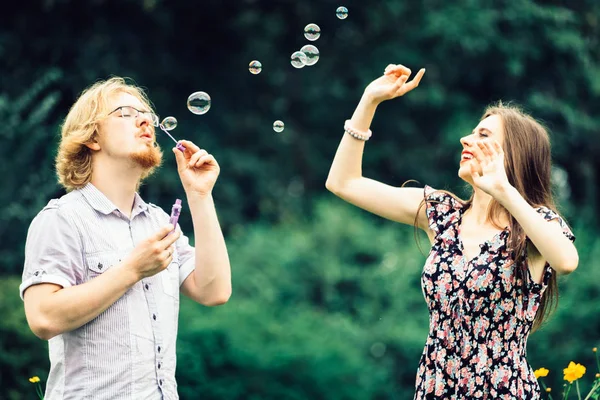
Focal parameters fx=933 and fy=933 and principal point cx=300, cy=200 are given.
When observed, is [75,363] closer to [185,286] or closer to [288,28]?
[185,286]

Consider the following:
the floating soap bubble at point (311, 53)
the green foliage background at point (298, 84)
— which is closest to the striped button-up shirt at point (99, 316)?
the floating soap bubble at point (311, 53)

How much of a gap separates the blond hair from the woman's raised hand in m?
0.77

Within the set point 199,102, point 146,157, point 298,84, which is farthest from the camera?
point 298,84

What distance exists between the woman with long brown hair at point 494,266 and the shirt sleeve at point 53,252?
1.07 m

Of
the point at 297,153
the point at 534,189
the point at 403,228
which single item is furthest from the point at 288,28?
the point at 534,189

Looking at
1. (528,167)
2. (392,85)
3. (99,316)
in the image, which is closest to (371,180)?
(392,85)

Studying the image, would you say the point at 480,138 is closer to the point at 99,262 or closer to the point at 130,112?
the point at 130,112

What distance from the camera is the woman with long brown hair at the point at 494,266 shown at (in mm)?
2799

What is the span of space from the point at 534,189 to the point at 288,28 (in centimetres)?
816

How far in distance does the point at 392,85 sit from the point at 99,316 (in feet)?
4.07

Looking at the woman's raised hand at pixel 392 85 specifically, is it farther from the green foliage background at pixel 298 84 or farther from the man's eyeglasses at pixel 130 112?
the green foliage background at pixel 298 84

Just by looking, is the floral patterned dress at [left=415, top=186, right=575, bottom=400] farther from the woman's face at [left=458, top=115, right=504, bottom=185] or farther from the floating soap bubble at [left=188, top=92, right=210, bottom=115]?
the floating soap bubble at [left=188, top=92, right=210, bottom=115]

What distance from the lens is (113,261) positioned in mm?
2666

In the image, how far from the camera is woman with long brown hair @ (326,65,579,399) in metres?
2.80
